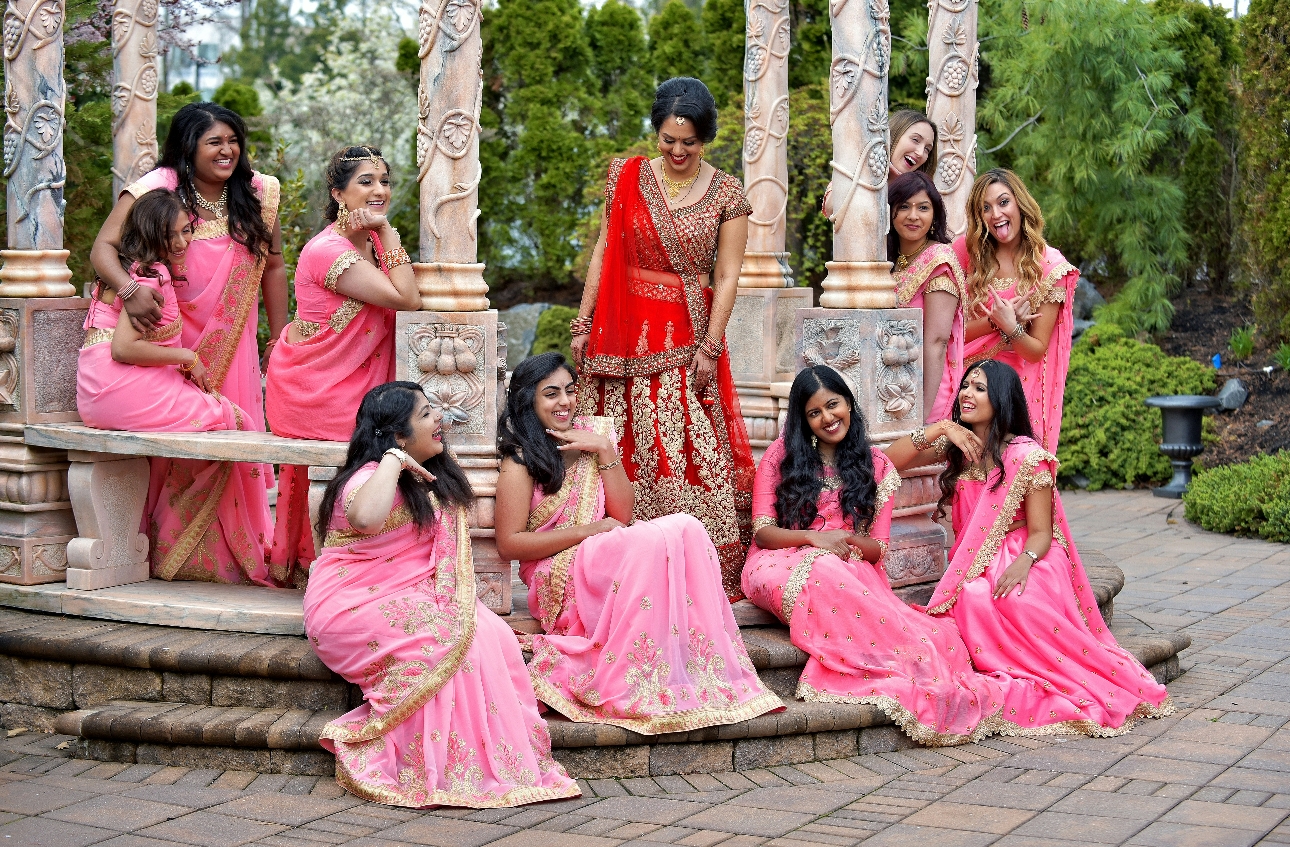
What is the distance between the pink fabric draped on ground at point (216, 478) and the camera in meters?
5.89

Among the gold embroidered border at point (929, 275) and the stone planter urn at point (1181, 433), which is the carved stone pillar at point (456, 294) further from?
the stone planter urn at point (1181, 433)

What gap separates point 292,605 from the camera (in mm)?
5465

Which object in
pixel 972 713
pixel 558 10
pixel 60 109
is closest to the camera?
pixel 972 713

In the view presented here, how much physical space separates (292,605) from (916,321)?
2657mm

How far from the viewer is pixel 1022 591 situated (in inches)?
216

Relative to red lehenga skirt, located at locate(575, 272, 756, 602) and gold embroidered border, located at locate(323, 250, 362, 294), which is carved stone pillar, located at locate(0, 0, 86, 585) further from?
red lehenga skirt, located at locate(575, 272, 756, 602)

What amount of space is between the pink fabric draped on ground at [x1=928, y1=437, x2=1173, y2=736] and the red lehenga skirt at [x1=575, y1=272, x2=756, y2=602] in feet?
2.94

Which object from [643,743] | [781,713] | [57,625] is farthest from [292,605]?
[781,713]

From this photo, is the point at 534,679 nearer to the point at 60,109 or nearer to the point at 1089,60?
the point at 60,109

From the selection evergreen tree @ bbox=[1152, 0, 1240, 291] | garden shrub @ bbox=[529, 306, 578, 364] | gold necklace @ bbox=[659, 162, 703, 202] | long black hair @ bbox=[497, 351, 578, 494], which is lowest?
long black hair @ bbox=[497, 351, 578, 494]

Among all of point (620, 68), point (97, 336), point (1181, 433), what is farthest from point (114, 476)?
point (620, 68)

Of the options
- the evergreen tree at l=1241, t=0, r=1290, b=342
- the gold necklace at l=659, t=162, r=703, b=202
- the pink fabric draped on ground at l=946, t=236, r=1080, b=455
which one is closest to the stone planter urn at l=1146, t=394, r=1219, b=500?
the evergreen tree at l=1241, t=0, r=1290, b=342

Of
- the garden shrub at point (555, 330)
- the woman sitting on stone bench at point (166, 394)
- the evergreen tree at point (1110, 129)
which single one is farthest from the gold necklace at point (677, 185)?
the garden shrub at point (555, 330)

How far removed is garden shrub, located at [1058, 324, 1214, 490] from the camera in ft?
35.4
